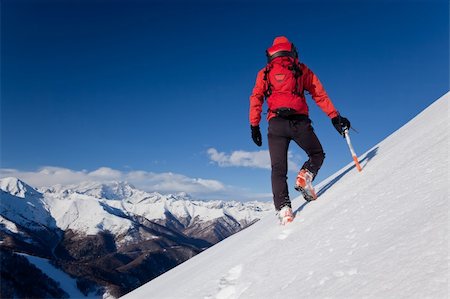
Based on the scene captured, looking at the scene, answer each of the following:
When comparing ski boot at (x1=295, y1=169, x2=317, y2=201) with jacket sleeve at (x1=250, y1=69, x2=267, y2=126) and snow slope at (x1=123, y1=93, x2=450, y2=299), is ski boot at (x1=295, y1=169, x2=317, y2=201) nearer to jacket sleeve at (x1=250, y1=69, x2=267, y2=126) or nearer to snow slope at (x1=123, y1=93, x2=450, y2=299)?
snow slope at (x1=123, y1=93, x2=450, y2=299)

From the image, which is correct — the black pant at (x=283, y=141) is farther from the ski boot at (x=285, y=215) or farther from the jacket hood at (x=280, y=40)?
the jacket hood at (x=280, y=40)

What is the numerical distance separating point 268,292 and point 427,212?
66.8 inches

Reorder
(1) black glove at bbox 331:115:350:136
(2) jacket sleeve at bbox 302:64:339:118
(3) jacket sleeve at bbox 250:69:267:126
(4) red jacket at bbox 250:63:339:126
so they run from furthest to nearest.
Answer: (1) black glove at bbox 331:115:350:136 < (2) jacket sleeve at bbox 302:64:339:118 < (3) jacket sleeve at bbox 250:69:267:126 < (4) red jacket at bbox 250:63:339:126

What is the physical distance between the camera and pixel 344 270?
3.01m

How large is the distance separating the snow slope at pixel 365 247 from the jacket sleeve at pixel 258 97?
2159 millimetres

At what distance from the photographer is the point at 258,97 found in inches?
277

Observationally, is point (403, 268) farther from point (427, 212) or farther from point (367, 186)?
point (367, 186)

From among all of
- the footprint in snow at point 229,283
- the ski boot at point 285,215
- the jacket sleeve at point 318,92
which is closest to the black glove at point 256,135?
the jacket sleeve at point 318,92

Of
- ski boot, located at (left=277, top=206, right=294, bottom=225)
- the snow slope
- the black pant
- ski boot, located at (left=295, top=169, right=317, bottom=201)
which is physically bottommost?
the snow slope

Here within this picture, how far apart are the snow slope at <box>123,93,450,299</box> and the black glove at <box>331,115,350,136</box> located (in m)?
1.29

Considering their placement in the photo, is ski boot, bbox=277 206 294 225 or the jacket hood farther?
the jacket hood

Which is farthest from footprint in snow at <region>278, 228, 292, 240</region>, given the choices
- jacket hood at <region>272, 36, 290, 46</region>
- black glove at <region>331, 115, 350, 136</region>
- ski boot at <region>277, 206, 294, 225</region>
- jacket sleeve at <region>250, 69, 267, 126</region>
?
jacket hood at <region>272, 36, 290, 46</region>

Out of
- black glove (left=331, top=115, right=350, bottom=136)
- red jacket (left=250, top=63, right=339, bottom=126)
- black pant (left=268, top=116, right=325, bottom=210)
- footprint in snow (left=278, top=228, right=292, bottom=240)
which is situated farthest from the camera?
black glove (left=331, top=115, right=350, bottom=136)

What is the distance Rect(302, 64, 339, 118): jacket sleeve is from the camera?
7.20 metres
